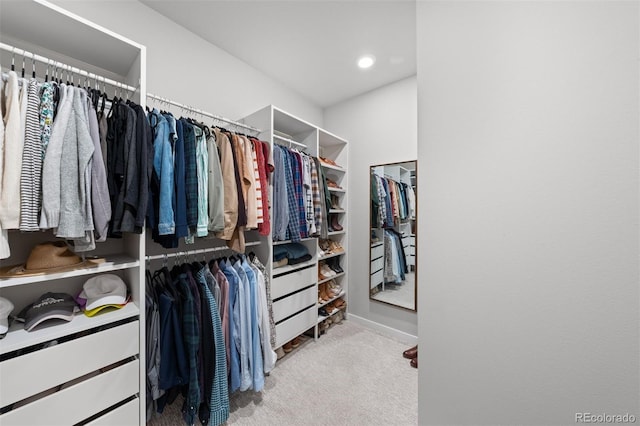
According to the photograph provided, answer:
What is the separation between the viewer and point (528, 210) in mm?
711

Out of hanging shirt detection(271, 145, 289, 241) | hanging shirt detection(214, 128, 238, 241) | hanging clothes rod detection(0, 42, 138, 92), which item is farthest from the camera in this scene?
hanging shirt detection(271, 145, 289, 241)

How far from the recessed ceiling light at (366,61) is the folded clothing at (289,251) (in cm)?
177

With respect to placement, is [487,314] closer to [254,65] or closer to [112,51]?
[112,51]

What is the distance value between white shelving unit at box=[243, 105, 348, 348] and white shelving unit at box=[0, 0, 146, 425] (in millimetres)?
876

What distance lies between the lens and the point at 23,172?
82 centimetres

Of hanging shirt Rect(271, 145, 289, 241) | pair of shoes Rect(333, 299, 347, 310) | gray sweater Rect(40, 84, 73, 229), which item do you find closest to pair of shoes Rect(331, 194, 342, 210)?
hanging shirt Rect(271, 145, 289, 241)

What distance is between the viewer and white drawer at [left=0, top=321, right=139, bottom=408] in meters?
0.82

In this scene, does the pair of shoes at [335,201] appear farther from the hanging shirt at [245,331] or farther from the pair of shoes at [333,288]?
the hanging shirt at [245,331]

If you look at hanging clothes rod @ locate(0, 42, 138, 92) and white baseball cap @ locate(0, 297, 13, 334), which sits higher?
hanging clothes rod @ locate(0, 42, 138, 92)

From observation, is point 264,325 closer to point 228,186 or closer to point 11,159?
point 228,186

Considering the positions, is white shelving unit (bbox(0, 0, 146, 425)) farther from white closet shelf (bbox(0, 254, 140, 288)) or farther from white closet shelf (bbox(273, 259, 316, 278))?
white closet shelf (bbox(273, 259, 316, 278))

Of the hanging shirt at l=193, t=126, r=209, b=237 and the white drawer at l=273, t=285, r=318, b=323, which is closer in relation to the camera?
the hanging shirt at l=193, t=126, r=209, b=237

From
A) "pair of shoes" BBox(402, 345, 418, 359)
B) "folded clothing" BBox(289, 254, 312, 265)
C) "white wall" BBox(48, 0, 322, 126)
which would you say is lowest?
"pair of shoes" BBox(402, 345, 418, 359)

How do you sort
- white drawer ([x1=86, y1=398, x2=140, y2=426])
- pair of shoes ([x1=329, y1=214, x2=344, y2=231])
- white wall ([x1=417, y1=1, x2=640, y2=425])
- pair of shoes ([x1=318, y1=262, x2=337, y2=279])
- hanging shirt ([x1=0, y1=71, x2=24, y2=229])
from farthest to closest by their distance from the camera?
pair of shoes ([x1=329, y1=214, x2=344, y2=231]) < pair of shoes ([x1=318, y1=262, x2=337, y2=279]) < white drawer ([x1=86, y1=398, x2=140, y2=426]) < hanging shirt ([x1=0, y1=71, x2=24, y2=229]) < white wall ([x1=417, y1=1, x2=640, y2=425])
